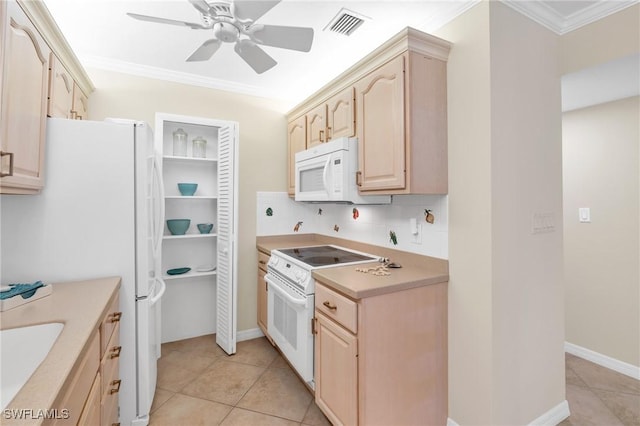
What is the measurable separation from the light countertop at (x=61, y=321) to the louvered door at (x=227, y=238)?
1.08 meters

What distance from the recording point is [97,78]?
2541 mm

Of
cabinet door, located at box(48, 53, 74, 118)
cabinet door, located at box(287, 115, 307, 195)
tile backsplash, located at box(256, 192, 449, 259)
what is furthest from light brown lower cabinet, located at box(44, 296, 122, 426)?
cabinet door, located at box(287, 115, 307, 195)

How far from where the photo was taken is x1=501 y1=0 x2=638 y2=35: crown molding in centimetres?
165

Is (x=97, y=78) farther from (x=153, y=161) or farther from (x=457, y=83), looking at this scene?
(x=457, y=83)

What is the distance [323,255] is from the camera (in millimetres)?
2430

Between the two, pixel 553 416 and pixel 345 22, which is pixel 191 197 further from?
pixel 553 416

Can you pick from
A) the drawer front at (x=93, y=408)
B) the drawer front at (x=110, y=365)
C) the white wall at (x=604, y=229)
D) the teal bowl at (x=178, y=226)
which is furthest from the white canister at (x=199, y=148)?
the white wall at (x=604, y=229)

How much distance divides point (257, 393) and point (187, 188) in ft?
5.99

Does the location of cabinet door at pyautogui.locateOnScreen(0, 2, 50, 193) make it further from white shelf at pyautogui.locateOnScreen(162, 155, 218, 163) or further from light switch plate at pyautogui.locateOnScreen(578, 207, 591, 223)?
light switch plate at pyautogui.locateOnScreen(578, 207, 591, 223)

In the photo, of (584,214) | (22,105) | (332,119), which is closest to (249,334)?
(332,119)

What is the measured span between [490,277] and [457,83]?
3.63 ft

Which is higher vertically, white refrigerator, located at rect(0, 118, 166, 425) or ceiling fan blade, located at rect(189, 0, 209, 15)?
ceiling fan blade, located at rect(189, 0, 209, 15)

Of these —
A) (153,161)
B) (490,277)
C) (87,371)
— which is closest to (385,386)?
(490,277)

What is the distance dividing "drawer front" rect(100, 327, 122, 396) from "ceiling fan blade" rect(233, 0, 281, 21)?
1.66m
